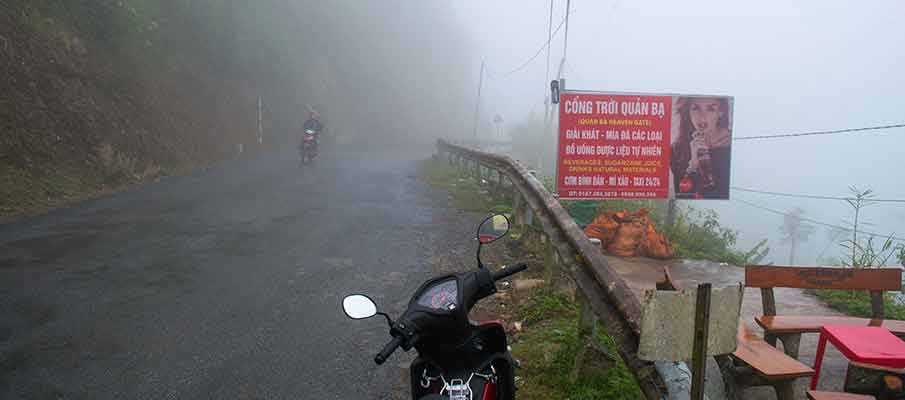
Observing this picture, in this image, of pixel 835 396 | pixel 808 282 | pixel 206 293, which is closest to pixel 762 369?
pixel 835 396

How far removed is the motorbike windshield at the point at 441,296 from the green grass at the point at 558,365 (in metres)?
1.77

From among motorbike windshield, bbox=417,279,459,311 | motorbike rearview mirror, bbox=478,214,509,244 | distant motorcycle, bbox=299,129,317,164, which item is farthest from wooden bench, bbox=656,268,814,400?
distant motorcycle, bbox=299,129,317,164

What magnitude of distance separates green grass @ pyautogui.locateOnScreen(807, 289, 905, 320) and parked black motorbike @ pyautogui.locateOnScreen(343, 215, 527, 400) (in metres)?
5.68

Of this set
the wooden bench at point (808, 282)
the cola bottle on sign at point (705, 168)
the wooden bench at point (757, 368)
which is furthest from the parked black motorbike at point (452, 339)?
the cola bottle on sign at point (705, 168)

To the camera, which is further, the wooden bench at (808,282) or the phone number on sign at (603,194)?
the phone number on sign at (603,194)

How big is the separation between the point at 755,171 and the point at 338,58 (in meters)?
77.0

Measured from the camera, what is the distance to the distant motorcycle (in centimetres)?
2044

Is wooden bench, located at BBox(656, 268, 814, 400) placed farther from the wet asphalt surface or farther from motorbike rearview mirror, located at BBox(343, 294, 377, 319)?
the wet asphalt surface

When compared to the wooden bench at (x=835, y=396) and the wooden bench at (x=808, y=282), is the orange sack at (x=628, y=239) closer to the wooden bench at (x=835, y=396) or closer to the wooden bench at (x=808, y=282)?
Answer: the wooden bench at (x=808, y=282)

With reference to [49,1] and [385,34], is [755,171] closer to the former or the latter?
[385,34]

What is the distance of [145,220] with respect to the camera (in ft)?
Result: 32.3

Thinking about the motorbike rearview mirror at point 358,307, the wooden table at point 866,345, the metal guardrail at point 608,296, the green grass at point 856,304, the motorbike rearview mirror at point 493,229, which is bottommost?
the green grass at point 856,304

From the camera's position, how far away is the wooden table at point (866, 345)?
393cm

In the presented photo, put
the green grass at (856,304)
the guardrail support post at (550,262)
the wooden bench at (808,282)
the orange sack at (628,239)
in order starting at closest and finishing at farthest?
the wooden bench at (808,282)
the guardrail support post at (550,262)
the green grass at (856,304)
the orange sack at (628,239)
